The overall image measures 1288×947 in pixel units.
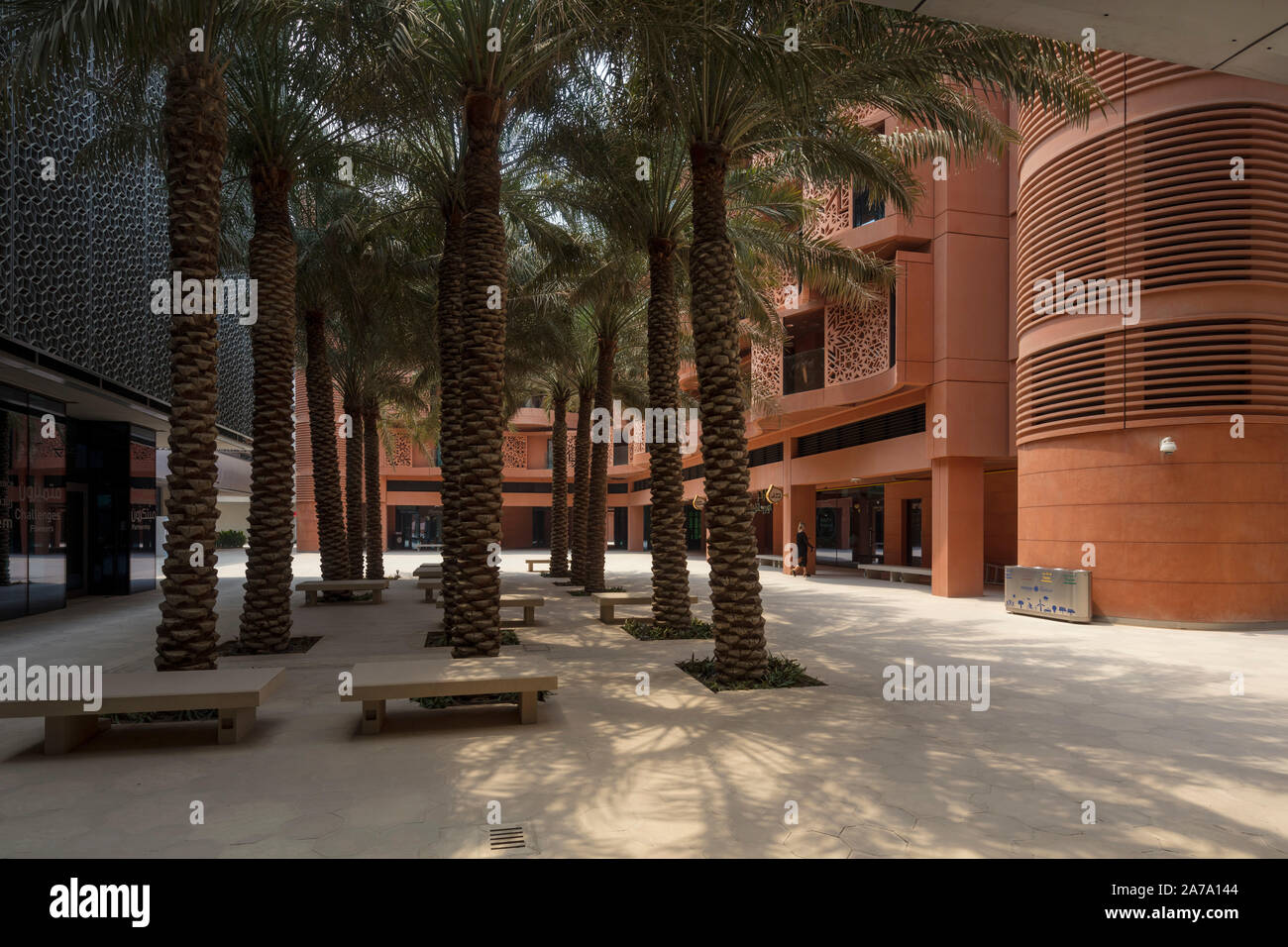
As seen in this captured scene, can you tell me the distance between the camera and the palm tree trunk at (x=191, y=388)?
844 cm

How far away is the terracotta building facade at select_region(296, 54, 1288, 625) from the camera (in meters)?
14.6

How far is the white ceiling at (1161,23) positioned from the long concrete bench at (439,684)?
6.15m

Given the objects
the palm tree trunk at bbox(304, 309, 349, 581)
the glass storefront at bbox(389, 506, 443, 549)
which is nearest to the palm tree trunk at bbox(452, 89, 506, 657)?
the palm tree trunk at bbox(304, 309, 349, 581)

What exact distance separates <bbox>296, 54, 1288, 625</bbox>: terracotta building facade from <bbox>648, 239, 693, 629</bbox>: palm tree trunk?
5.91 metres

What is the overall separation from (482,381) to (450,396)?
10.9 feet

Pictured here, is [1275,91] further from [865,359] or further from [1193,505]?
[865,359]

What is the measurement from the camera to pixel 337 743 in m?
7.25

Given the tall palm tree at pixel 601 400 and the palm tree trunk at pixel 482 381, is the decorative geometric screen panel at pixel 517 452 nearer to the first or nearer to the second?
the tall palm tree at pixel 601 400

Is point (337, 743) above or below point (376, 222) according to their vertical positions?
below

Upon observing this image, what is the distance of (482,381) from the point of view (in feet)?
33.5

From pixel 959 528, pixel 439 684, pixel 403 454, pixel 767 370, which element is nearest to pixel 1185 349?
pixel 959 528

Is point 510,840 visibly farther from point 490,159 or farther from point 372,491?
point 372,491

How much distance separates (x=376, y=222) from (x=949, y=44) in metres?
10.7
